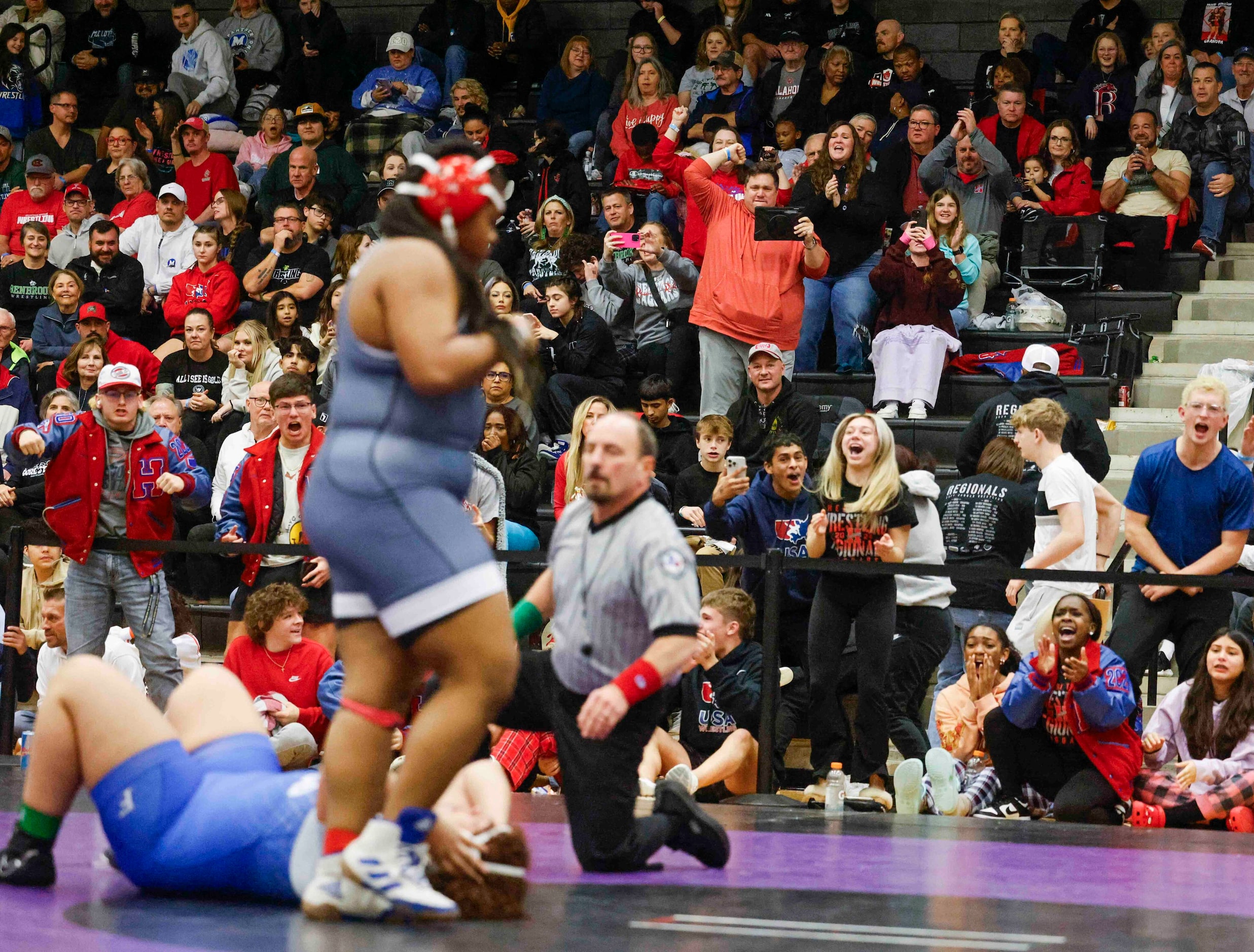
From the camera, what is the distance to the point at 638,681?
3859 mm

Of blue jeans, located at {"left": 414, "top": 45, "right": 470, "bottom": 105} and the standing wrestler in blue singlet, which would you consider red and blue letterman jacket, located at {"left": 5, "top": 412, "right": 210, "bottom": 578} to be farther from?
blue jeans, located at {"left": 414, "top": 45, "right": 470, "bottom": 105}

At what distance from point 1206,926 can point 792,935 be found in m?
1.04

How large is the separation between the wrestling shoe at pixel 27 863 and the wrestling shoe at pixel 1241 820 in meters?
4.31

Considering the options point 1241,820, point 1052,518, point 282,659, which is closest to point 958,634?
point 1052,518

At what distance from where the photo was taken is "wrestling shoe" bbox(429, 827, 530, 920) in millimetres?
3539

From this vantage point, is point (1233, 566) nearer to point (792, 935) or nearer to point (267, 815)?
point (792, 935)

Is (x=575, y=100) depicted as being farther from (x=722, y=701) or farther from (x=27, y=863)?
(x=27, y=863)

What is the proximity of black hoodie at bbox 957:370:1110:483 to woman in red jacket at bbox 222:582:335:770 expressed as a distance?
3263 millimetres

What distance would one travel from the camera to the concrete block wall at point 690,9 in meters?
13.3

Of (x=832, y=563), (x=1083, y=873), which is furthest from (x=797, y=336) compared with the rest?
(x=1083, y=873)

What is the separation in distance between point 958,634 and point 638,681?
414 cm

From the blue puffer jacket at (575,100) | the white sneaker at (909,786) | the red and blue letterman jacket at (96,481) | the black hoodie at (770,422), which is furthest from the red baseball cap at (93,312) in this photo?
the white sneaker at (909,786)

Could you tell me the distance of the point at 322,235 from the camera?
11.2 meters

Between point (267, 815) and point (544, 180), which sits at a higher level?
point (544, 180)
